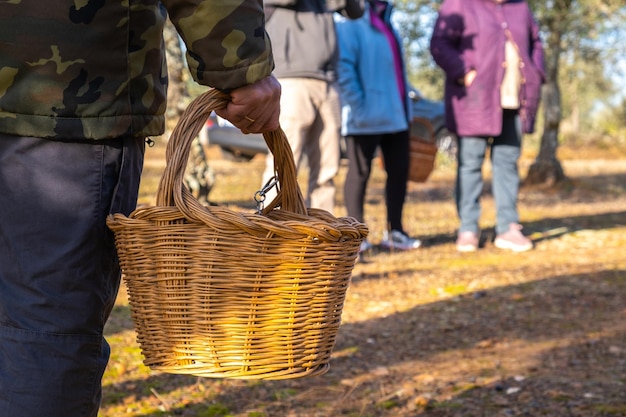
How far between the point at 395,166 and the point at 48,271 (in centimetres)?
551

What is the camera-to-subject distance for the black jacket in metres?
5.38

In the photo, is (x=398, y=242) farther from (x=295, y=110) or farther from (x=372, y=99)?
(x=295, y=110)

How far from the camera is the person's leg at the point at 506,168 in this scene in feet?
24.2

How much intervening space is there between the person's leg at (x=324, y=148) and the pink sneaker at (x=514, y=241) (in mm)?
2220

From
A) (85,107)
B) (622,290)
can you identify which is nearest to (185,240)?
(85,107)

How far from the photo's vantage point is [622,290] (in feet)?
19.1

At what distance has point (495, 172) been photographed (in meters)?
7.55

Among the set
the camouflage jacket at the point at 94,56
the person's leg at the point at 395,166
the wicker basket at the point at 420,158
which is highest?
the camouflage jacket at the point at 94,56

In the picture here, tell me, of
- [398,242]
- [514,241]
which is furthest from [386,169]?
[514,241]

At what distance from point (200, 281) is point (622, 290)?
4.50 metres

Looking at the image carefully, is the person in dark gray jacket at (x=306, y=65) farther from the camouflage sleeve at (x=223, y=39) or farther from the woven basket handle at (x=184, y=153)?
the camouflage sleeve at (x=223, y=39)

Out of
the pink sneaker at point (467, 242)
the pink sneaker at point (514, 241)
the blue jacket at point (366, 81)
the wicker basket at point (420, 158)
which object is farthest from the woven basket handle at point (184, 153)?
the wicker basket at point (420, 158)

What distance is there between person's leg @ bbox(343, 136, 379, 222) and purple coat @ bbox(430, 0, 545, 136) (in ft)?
2.62

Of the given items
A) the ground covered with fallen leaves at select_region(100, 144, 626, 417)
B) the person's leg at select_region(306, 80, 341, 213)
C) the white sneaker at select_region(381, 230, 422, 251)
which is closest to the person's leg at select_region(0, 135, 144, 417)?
the ground covered with fallen leaves at select_region(100, 144, 626, 417)
